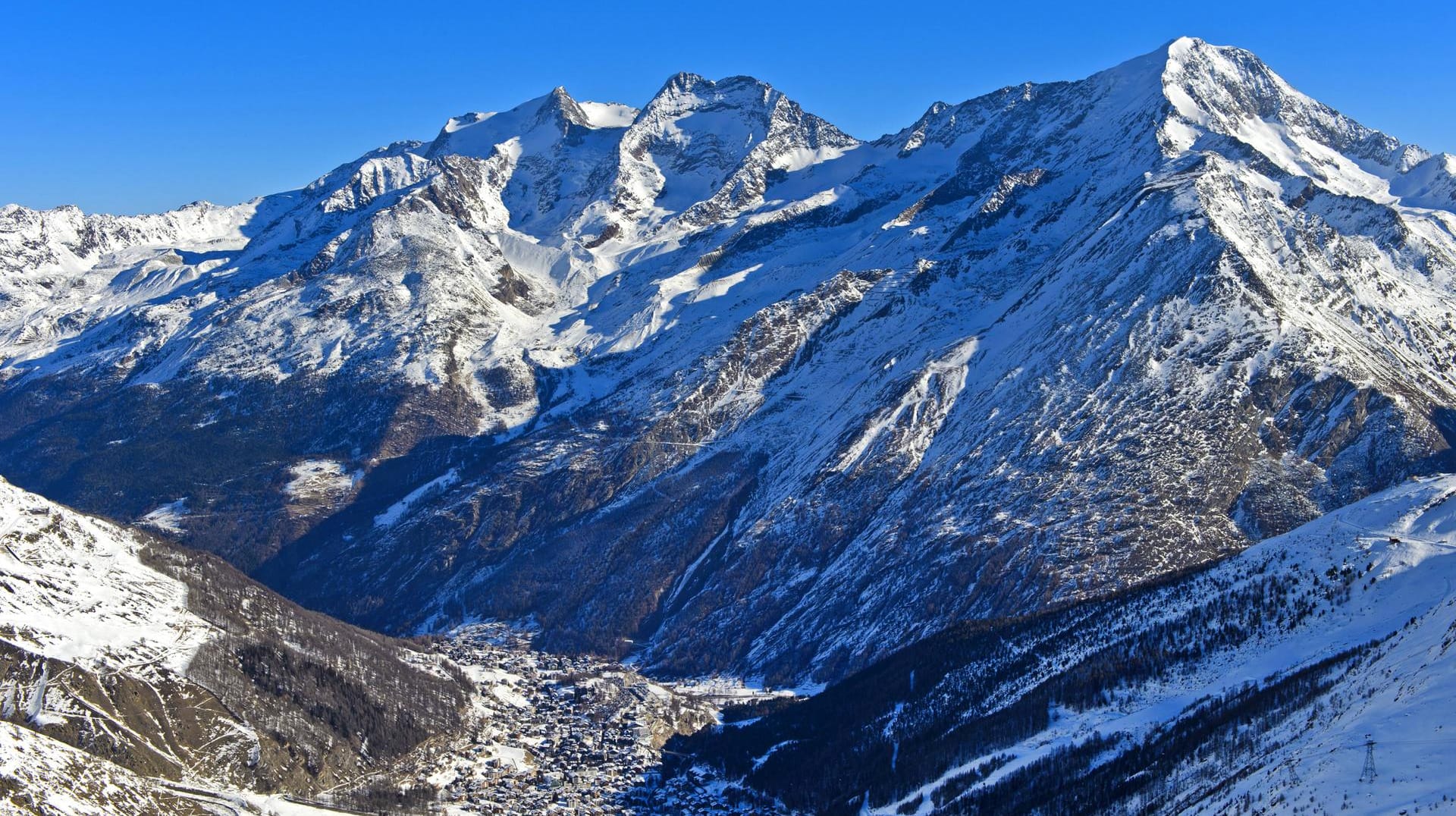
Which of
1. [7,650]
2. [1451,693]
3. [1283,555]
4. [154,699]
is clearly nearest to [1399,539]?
[1283,555]

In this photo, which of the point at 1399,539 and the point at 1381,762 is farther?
the point at 1399,539

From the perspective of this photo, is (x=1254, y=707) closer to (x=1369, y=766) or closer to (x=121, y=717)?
(x=1369, y=766)

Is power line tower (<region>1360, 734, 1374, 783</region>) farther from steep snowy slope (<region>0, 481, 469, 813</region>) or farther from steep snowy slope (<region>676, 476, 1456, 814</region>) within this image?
steep snowy slope (<region>0, 481, 469, 813</region>)

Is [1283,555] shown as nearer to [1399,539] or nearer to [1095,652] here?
[1399,539]

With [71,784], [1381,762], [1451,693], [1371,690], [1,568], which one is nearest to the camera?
[1381,762]

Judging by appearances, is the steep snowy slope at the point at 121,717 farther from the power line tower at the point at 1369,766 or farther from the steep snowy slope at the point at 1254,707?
the power line tower at the point at 1369,766

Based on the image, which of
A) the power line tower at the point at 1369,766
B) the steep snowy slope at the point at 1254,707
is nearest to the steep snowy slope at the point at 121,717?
the steep snowy slope at the point at 1254,707

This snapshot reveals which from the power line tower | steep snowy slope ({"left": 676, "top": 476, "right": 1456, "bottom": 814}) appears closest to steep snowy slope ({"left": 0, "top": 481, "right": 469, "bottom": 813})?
steep snowy slope ({"left": 676, "top": 476, "right": 1456, "bottom": 814})
